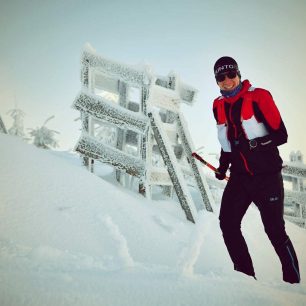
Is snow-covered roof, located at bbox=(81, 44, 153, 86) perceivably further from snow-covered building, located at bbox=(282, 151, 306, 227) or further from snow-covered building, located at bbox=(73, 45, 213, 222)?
snow-covered building, located at bbox=(282, 151, 306, 227)

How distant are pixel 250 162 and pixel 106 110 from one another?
9.85 ft

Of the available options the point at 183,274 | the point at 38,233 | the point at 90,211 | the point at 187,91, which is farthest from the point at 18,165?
the point at 187,91

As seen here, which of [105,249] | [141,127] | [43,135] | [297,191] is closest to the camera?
[105,249]

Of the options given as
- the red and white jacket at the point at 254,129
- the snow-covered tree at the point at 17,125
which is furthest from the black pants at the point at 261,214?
the snow-covered tree at the point at 17,125

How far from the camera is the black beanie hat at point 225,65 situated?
2723 mm

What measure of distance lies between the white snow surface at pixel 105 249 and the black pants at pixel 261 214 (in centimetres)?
31

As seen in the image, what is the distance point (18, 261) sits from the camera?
4.77 feet

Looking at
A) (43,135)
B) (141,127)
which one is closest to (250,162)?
(141,127)

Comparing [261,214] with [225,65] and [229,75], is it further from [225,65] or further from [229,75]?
[225,65]

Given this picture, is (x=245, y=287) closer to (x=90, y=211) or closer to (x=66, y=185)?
(x=90, y=211)

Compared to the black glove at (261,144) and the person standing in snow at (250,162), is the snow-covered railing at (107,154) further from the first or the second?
the black glove at (261,144)

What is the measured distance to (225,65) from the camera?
8.97 ft

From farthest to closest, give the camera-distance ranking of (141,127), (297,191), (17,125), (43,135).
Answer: (17,125) → (43,135) → (297,191) → (141,127)

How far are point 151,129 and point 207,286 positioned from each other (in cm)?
364
